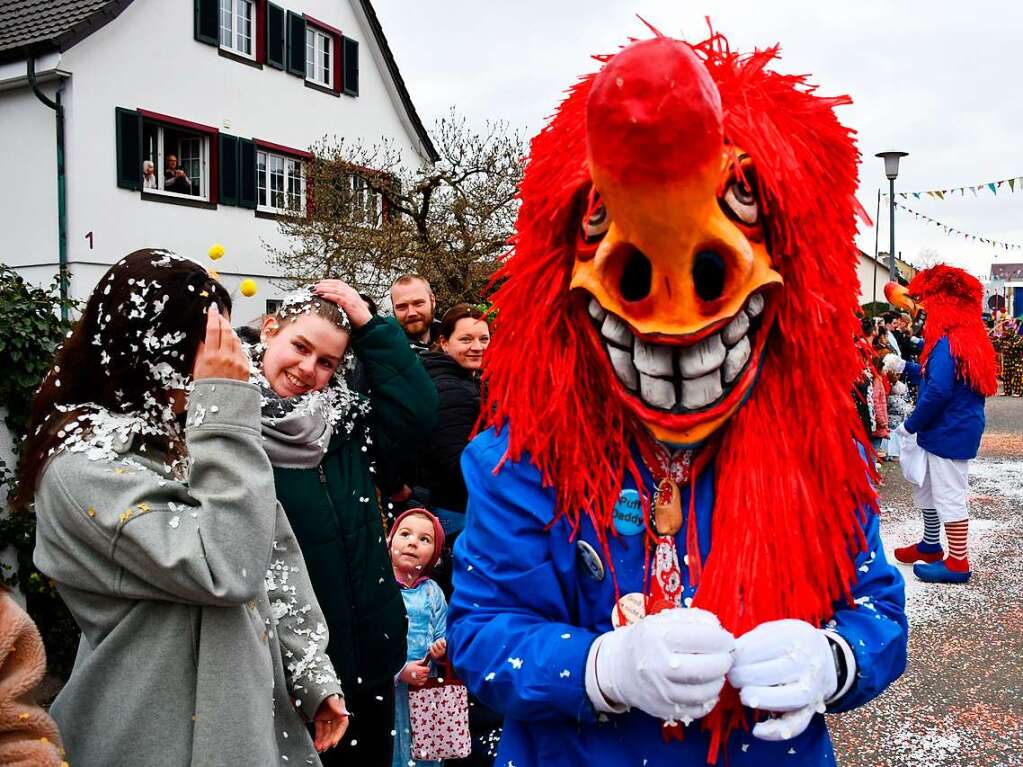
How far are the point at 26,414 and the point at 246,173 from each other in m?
10.8

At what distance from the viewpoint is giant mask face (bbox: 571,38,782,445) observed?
1127mm

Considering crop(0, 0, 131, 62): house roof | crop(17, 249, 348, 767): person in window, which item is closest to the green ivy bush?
crop(17, 249, 348, 767): person in window

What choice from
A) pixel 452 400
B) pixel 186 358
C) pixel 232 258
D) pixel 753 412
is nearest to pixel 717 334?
pixel 753 412

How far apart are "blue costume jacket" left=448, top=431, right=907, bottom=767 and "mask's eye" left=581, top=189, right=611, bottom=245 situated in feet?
1.25

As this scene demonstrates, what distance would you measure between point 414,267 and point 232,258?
353 centimetres

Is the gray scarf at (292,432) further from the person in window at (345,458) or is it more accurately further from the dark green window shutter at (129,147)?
the dark green window shutter at (129,147)

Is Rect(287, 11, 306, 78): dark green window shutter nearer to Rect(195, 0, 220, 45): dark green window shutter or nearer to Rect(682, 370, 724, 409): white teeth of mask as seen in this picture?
Rect(195, 0, 220, 45): dark green window shutter

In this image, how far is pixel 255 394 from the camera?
1.58 m

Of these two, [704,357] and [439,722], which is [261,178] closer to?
[439,722]

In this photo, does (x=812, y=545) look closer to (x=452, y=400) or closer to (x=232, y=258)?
(x=452, y=400)

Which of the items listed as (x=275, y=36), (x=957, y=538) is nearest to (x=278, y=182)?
(x=275, y=36)

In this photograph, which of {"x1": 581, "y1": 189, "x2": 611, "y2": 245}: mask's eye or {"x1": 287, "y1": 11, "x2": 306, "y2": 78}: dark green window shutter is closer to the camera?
{"x1": 581, "y1": 189, "x2": 611, "y2": 245}: mask's eye

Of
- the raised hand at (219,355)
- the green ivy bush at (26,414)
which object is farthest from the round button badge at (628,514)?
the green ivy bush at (26,414)

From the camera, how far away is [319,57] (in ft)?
51.2
